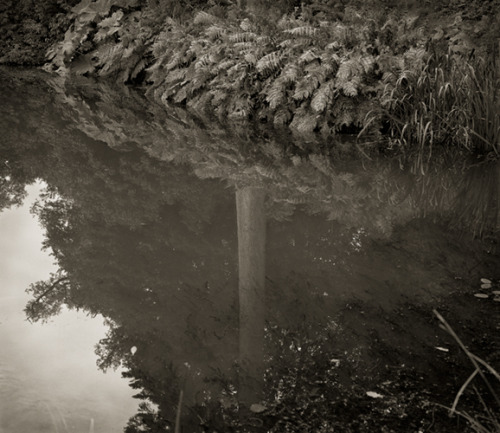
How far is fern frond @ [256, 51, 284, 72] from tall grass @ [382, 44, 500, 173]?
2.38 meters

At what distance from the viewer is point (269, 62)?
34.9ft

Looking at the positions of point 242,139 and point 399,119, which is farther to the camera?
point 242,139

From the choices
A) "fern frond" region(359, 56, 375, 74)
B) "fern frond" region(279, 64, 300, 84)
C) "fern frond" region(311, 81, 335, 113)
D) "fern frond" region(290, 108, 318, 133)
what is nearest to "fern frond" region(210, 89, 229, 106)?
"fern frond" region(279, 64, 300, 84)

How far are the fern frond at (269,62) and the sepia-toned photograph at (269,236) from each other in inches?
1.5

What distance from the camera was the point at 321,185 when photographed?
7.36 meters

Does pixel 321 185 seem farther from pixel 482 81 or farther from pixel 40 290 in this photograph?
pixel 40 290

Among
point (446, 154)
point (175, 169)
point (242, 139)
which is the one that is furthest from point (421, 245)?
point (242, 139)

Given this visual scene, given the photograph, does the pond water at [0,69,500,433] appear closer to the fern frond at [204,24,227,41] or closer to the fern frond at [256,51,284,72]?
the fern frond at [256,51,284,72]

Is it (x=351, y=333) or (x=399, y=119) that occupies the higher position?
(x=399, y=119)

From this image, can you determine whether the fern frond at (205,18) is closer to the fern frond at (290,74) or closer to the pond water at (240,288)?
the fern frond at (290,74)

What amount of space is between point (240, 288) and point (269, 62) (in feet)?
22.1

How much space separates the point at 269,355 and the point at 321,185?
3893mm

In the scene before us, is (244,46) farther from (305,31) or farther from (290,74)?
(290,74)

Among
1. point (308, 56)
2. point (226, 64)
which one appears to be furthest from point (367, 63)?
point (226, 64)
